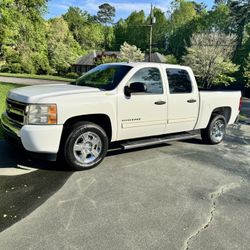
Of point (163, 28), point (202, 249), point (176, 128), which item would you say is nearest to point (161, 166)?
point (176, 128)

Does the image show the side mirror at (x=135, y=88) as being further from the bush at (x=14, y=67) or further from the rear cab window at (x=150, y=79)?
the bush at (x=14, y=67)

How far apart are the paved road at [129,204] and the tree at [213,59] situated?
28.8m

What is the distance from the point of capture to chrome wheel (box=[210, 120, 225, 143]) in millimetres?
7464

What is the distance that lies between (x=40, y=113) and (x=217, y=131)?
478 centimetres

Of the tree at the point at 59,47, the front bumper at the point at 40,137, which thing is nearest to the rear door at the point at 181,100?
the front bumper at the point at 40,137

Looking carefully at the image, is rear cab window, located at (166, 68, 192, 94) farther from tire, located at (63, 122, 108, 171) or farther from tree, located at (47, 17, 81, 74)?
tree, located at (47, 17, 81, 74)

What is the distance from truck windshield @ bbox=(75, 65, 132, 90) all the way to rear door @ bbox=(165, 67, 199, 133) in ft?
3.47

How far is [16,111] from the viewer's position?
4902 mm

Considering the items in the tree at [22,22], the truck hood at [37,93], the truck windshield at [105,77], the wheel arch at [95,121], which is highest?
the tree at [22,22]

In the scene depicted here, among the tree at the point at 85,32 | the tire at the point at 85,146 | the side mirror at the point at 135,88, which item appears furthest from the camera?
the tree at the point at 85,32

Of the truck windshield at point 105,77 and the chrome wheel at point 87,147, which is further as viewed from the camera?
the truck windshield at point 105,77

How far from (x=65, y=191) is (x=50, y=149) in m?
0.75

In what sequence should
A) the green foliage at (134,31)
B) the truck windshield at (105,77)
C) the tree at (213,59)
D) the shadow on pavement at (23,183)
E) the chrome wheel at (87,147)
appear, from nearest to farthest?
1. the shadow on pavement at (23,183)
2. the chrome wheel at (87,147)
3. the truck windshield at (105,77)
4. the tree at (213,59)
5. the green foliage at (134,31)

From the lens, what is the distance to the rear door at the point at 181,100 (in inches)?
244
